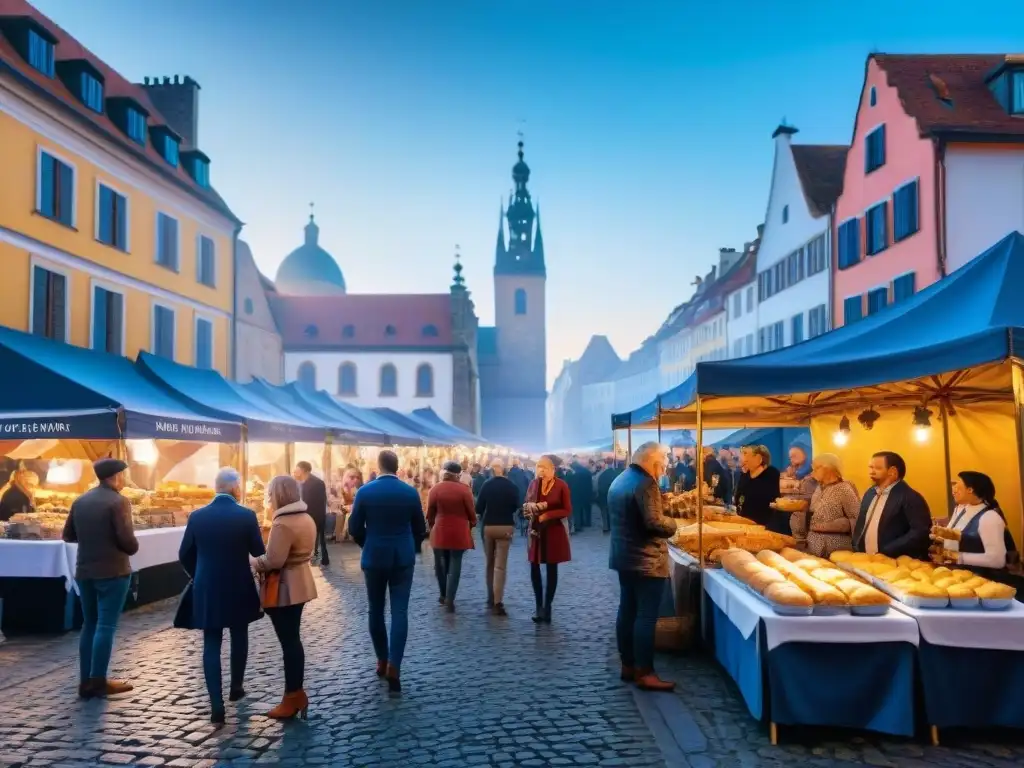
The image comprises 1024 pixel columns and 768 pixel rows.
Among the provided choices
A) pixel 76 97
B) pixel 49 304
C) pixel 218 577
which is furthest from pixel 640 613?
pixel 76 97

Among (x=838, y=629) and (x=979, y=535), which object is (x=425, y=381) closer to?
(x=979, y=535)

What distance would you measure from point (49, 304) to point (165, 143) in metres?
8.51

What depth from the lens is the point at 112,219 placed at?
75.5ft

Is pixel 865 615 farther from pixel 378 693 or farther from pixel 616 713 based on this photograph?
pixel 378 693

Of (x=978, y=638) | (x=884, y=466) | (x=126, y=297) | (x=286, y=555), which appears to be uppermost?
(x=126, y=297)

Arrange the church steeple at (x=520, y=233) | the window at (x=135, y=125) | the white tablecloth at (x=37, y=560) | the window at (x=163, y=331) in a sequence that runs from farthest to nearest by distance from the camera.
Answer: the church steeple at (x=520, y=233) → the window at (x=163, y=331) → the window at (x=135, y=125) → the white tablecloth at (x=37, y=560)

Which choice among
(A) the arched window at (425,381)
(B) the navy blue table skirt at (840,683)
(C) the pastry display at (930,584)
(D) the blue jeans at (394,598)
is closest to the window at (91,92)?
(D) the blue jeans at (394,598)

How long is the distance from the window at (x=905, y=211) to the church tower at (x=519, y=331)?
195 ft

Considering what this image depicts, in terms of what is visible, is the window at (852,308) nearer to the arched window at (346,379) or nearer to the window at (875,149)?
the window at (875,149)

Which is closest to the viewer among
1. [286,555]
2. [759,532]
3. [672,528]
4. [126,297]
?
[286,555]

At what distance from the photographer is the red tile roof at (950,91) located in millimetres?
23453

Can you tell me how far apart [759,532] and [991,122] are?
19.6 metres

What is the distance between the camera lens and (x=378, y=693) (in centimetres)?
705

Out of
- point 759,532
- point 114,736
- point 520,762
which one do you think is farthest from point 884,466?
point 114,736
